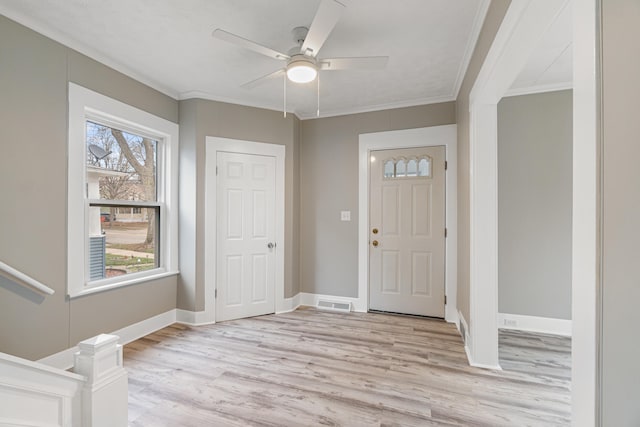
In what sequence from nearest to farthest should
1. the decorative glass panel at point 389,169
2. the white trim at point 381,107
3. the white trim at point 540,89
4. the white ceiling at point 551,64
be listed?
the white ceiling at point 551,64, the white trim at point 540,89, the white trim at point 381,107, the decorative glass panel at point 389,169

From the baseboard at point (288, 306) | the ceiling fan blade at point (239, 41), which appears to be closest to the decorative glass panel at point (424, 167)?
the ceiling fan blade at point (239, 41)

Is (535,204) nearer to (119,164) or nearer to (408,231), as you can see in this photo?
(408,231)

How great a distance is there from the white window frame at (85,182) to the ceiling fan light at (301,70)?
1.72m

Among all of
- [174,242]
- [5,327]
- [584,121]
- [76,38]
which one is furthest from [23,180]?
[584,121]

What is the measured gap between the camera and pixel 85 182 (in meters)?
2.49

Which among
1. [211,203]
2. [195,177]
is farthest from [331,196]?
[195,177]

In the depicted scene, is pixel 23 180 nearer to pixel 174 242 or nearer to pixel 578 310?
pixel 174 242

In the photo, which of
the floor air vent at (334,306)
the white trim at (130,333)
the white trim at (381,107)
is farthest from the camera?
the floor air vent at (334,306)

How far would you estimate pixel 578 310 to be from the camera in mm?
867

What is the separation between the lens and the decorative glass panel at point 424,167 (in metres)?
3.47

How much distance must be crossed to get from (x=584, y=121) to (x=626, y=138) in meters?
0.13

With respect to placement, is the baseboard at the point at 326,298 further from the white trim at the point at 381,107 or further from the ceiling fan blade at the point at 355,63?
the ceiling fan blade at the point at 355,63

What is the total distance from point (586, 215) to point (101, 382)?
1.73 m

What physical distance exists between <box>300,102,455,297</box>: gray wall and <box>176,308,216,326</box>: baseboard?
1.28 m
